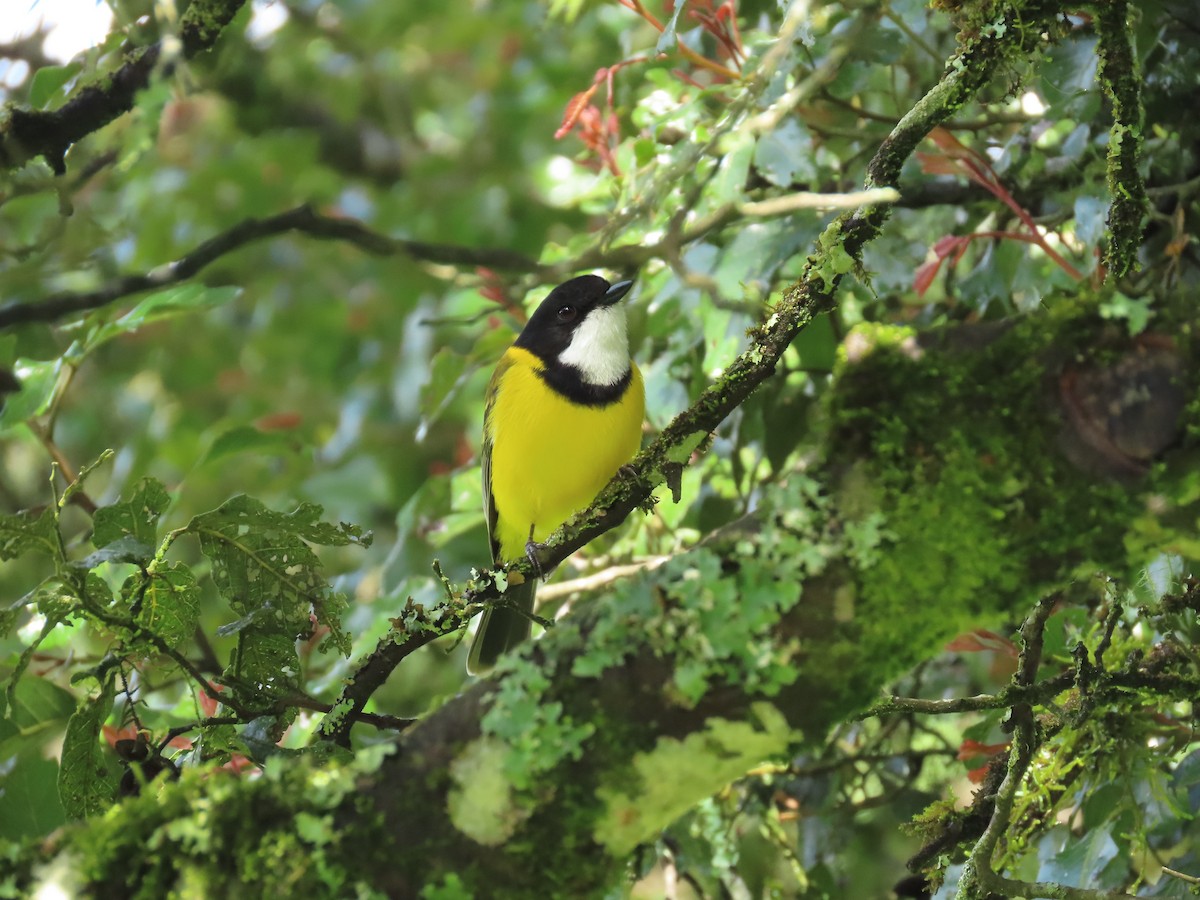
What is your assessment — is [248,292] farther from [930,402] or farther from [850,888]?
[930,402]

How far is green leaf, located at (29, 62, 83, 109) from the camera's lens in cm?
304

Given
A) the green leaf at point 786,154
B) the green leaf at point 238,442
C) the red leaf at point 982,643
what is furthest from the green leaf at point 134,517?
the red leaf at point 982,643

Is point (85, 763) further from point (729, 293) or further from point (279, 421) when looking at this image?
point (279, 421)

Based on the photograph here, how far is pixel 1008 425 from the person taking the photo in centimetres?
164

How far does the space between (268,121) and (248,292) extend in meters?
1.40

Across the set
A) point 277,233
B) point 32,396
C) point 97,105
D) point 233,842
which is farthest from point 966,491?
point 97,105

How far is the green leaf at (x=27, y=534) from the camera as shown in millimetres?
2219

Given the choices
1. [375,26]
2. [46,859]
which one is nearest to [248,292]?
[375,26]

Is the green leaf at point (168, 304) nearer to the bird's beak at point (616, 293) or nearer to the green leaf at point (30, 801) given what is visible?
the green leaf at point (30, 801)

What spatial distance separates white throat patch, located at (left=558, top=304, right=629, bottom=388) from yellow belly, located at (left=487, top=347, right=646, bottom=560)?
0.35 feet

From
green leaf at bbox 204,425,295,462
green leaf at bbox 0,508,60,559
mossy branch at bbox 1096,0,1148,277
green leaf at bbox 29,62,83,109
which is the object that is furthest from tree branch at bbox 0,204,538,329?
mossy branch at bbox 1096,0,1148,277

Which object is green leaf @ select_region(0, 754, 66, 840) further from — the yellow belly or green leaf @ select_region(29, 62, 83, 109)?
the yellow belly

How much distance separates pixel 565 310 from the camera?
15.3 ft

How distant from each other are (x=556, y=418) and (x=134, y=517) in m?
2.13
